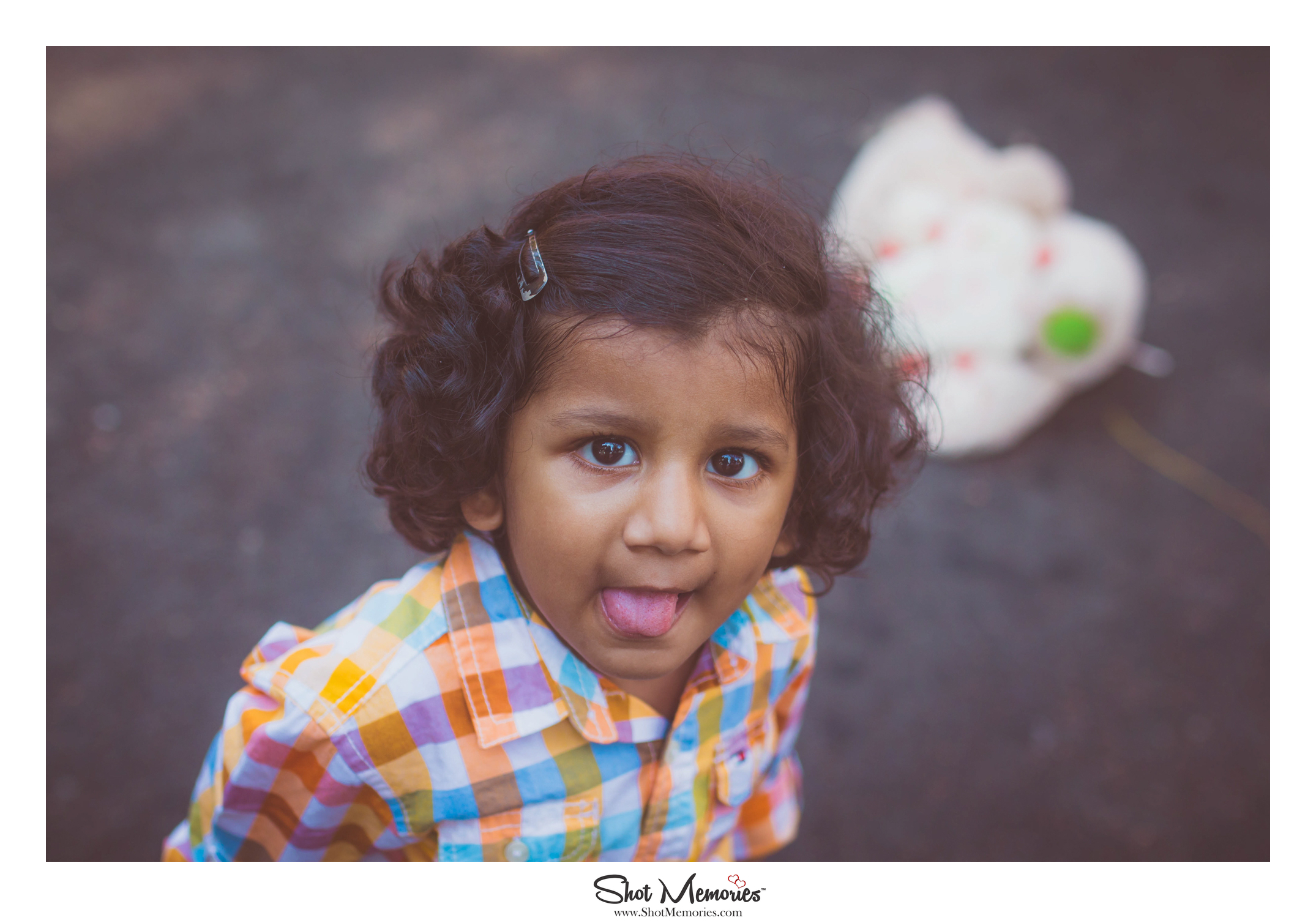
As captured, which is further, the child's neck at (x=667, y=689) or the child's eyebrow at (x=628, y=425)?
the child's neck at (x=667, y=689)

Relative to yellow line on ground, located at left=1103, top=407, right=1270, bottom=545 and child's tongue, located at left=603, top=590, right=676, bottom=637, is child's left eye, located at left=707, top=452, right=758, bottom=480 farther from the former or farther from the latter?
yellow line on ground, located at left=1103, top=407, right=1270, bottom=545

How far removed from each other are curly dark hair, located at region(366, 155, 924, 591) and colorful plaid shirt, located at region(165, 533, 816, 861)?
9 cm

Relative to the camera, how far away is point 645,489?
54 centimetres

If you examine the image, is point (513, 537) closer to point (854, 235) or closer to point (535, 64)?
point (854, 235)

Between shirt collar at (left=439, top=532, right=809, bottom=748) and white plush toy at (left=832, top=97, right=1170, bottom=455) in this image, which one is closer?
shirt collar at (left=439, top=532, right=809, bottom=748)

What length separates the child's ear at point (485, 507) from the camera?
0.63 m

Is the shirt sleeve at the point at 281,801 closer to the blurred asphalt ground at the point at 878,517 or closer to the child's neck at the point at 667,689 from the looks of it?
the child's neck at the point at 667,689

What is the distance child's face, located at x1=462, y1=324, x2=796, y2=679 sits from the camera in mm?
526

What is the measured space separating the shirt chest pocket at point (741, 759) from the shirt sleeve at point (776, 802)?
0.15 feet

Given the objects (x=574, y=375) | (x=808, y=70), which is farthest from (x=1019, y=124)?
(x=574, y=375)

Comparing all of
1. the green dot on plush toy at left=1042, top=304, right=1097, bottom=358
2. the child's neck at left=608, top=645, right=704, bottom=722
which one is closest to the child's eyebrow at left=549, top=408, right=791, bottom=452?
the child's neck at left=608, top=645, right=704, bottom=722

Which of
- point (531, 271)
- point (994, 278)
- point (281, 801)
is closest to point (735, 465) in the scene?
point (531, 271)

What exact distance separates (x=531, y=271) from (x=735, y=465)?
0.62 feet

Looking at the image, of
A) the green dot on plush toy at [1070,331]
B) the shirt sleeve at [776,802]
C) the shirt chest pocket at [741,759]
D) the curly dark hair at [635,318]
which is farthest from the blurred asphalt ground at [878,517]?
the curly dark hair at [635,318]
